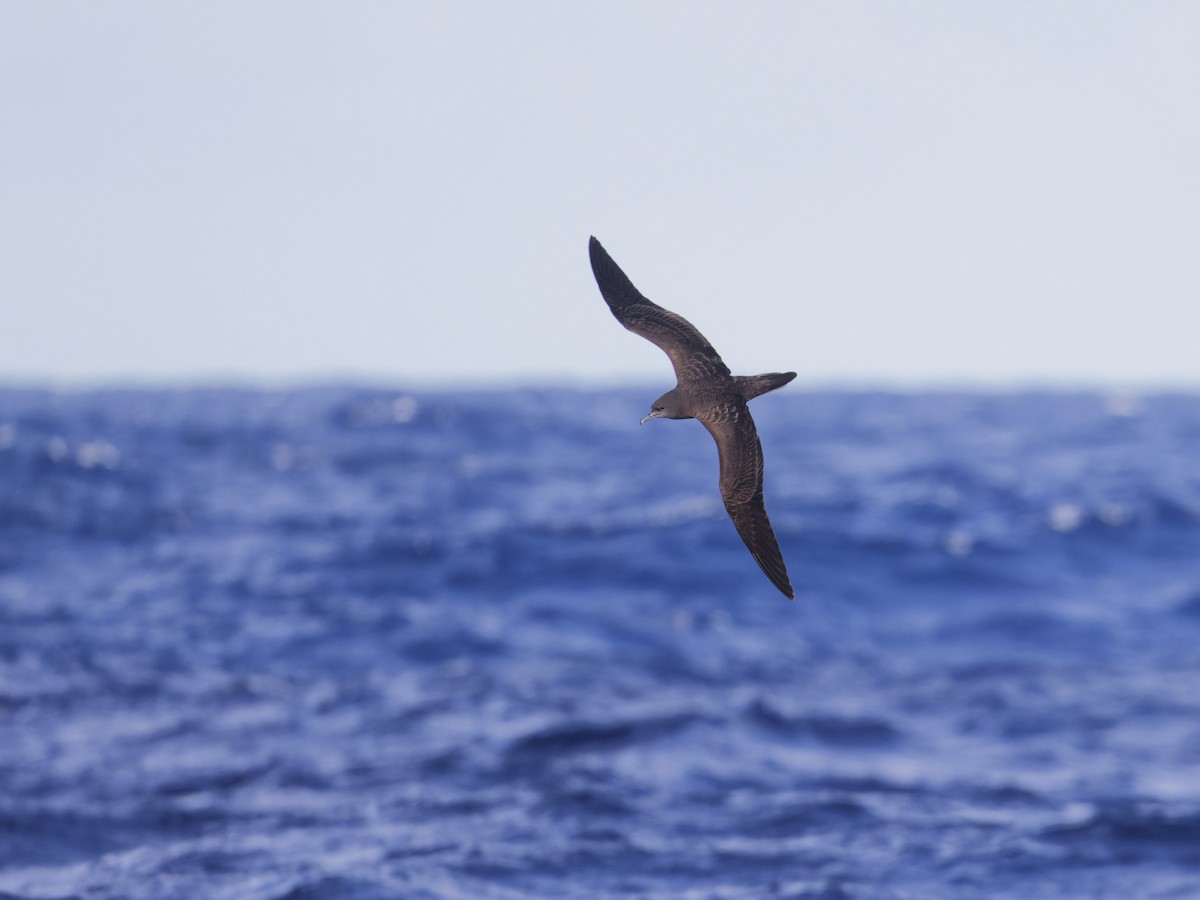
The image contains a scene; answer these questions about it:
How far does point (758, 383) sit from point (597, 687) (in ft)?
69.3

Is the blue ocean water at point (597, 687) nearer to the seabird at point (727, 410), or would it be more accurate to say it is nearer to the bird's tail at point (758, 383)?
the seabird at point (727, 410)

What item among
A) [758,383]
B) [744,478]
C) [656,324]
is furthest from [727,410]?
[656,324]

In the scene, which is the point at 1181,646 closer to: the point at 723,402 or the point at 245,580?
the point at 245,580

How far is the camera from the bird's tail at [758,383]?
429cm

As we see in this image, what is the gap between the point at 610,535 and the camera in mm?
38031

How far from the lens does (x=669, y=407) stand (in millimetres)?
4406

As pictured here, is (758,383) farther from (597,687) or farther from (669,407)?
(597,687)

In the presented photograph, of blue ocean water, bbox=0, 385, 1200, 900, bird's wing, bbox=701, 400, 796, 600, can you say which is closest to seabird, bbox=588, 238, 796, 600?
bird's wing, bbox=701, 400, 796, 600

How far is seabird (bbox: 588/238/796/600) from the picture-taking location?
436cm

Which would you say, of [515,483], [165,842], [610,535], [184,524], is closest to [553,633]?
[610,535]

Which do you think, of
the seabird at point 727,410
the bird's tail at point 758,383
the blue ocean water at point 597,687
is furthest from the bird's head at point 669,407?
the blue ocean water at point 597,687

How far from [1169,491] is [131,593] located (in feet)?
100

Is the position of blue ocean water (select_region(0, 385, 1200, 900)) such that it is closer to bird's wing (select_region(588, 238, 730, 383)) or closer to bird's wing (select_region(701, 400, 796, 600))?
bird's wing (select_region(588, 238, 730, 383))

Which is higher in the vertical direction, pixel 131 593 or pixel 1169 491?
pixel 1169 491
